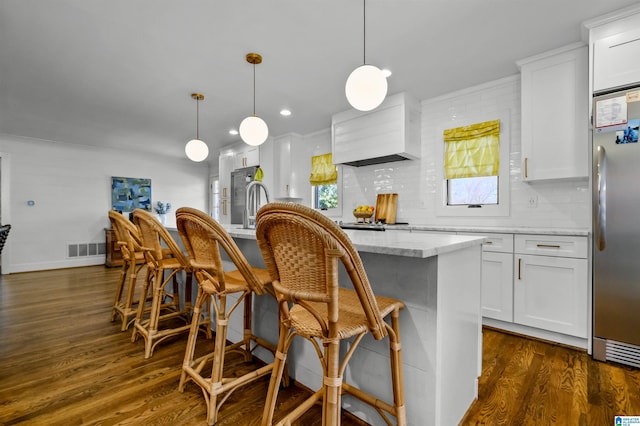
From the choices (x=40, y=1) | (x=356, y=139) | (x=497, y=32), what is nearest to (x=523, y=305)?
(x=497, y=32)

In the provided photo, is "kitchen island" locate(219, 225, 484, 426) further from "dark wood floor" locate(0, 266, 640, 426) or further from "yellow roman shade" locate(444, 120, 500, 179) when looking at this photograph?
"yellow roman shade" locate(444, 120, 500, 179)

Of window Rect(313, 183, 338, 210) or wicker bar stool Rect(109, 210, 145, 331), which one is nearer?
wicker bar stool Rect(109, 210, 145, 331)

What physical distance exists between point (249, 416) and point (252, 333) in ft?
2.05

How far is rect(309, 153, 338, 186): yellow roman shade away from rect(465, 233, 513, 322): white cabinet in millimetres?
2520

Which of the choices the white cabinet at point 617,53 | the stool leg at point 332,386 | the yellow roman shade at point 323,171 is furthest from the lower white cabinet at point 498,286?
the yellow roman shade at point 323,171

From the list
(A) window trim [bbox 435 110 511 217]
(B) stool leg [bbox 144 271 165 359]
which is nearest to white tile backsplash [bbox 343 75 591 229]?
(A) window trim [bbox 435 110 511 217]

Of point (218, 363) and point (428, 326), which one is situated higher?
point (428, 326)

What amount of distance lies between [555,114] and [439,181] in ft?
4.08

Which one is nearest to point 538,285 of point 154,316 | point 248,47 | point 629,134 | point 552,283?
point 552,283

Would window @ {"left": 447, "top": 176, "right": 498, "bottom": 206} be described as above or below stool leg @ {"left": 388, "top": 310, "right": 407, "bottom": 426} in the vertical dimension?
above

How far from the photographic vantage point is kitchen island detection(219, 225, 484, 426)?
114cm

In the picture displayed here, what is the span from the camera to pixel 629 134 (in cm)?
197

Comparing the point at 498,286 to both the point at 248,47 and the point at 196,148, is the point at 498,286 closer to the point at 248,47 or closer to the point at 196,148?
the point at 248,47

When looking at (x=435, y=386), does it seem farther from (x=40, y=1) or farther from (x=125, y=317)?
(x=40, y=1)
